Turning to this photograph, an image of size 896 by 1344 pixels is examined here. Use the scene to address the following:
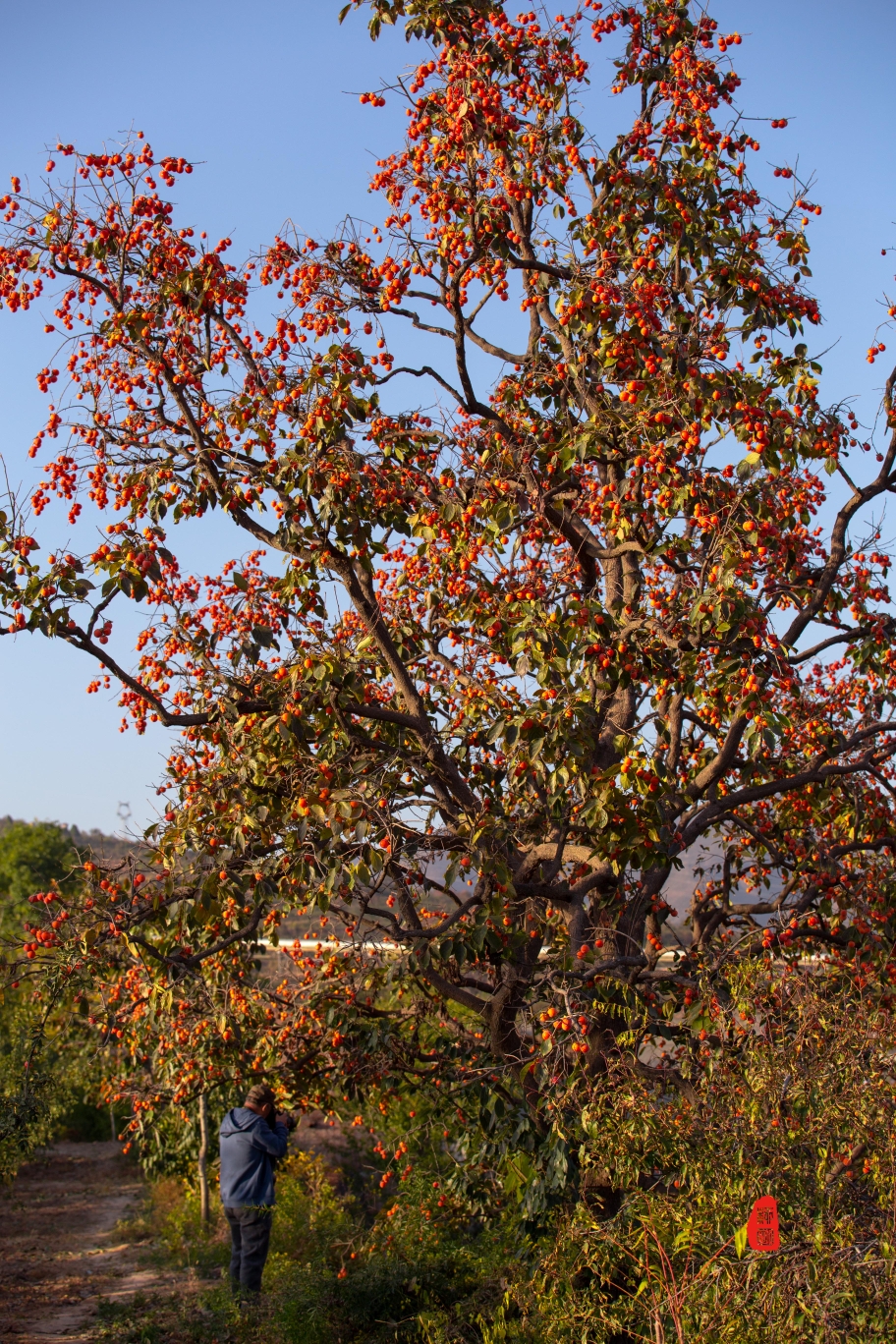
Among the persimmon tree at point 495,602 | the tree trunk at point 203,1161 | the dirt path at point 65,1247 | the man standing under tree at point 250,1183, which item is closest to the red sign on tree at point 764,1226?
the persimmon tree at point 495,602

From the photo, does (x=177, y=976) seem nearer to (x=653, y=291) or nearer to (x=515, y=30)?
(x=653, y=291)

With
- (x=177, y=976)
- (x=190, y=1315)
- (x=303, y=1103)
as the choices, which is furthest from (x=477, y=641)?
(x=190, y=1315)

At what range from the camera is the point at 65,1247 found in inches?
359

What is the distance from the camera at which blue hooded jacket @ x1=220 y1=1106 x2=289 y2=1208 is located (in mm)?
6430

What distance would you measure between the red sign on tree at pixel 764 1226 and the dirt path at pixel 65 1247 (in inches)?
189

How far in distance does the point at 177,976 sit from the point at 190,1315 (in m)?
2.17

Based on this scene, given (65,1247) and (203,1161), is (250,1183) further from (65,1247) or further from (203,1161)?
(65,1247)

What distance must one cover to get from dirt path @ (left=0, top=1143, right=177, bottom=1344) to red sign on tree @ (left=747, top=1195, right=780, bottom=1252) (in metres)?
4.81

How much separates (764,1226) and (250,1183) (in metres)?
4.46

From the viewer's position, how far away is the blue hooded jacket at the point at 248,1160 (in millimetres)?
6430

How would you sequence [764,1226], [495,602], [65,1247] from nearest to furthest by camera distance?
1. [764,1226]
2. [495,602]
3. [65,1247]

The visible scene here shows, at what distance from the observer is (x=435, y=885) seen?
5.32 metres

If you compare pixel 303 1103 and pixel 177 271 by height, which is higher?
pixel 177 271

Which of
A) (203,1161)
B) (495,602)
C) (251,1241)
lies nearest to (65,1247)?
(203,1161)
